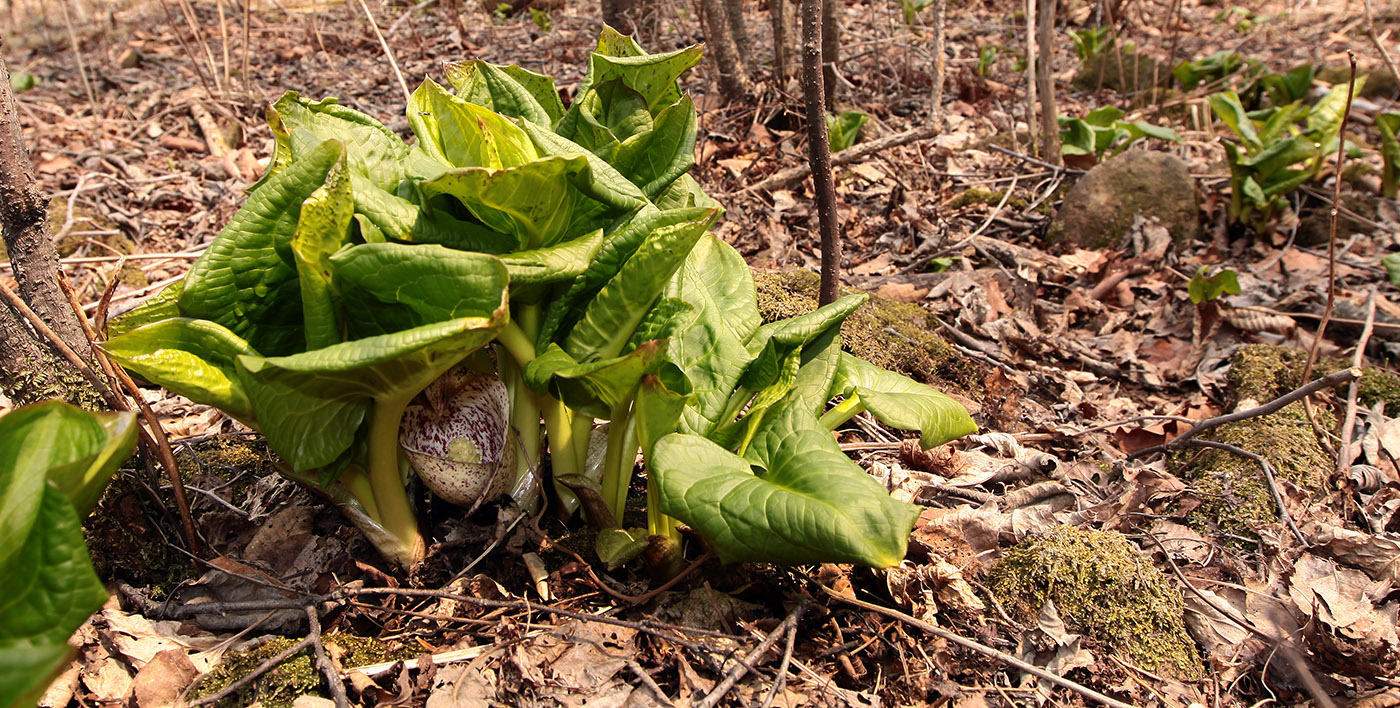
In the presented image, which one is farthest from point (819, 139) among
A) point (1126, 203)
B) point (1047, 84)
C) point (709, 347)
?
point (1047, 84)

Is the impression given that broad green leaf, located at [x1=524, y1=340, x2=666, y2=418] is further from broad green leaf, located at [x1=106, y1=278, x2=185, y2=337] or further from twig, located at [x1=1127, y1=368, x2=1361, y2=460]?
twig, located at [x1=1127, y1=368, x2=1361, y2=460]

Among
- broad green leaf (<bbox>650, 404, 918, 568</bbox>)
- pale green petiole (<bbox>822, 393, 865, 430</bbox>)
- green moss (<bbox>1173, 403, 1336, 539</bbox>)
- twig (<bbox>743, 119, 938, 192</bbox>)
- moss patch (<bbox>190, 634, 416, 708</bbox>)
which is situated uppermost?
broad green leaf (<bbox>650, 404, 918, 568</bbox>)

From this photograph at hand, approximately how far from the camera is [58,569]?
105 centimetres

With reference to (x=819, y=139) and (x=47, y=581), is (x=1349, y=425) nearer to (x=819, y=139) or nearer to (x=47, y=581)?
(x=819, y=139)

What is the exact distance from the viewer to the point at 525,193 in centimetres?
140

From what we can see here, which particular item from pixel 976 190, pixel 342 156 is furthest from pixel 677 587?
pixel 976 190

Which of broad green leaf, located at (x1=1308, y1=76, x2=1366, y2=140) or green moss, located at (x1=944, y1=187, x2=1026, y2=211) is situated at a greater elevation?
broad green leaf, located at (x1=1308, y1=76, x2=1366, y2=140)

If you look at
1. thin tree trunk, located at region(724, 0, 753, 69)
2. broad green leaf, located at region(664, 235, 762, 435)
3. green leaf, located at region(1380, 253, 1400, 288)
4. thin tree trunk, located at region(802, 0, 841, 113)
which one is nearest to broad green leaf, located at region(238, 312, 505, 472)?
broad green leaf, located at region(664, 235, 762, 435)

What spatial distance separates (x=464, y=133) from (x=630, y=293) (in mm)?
419

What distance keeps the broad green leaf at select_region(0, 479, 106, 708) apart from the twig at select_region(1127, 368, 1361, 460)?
8.33 ft

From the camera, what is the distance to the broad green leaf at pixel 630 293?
4.71 ft

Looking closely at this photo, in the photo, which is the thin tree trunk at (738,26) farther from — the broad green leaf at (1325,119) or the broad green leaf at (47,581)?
the broad green leaf at (47,581)

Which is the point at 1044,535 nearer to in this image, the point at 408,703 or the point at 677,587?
the point at 677,587

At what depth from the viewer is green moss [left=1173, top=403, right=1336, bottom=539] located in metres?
2.17
